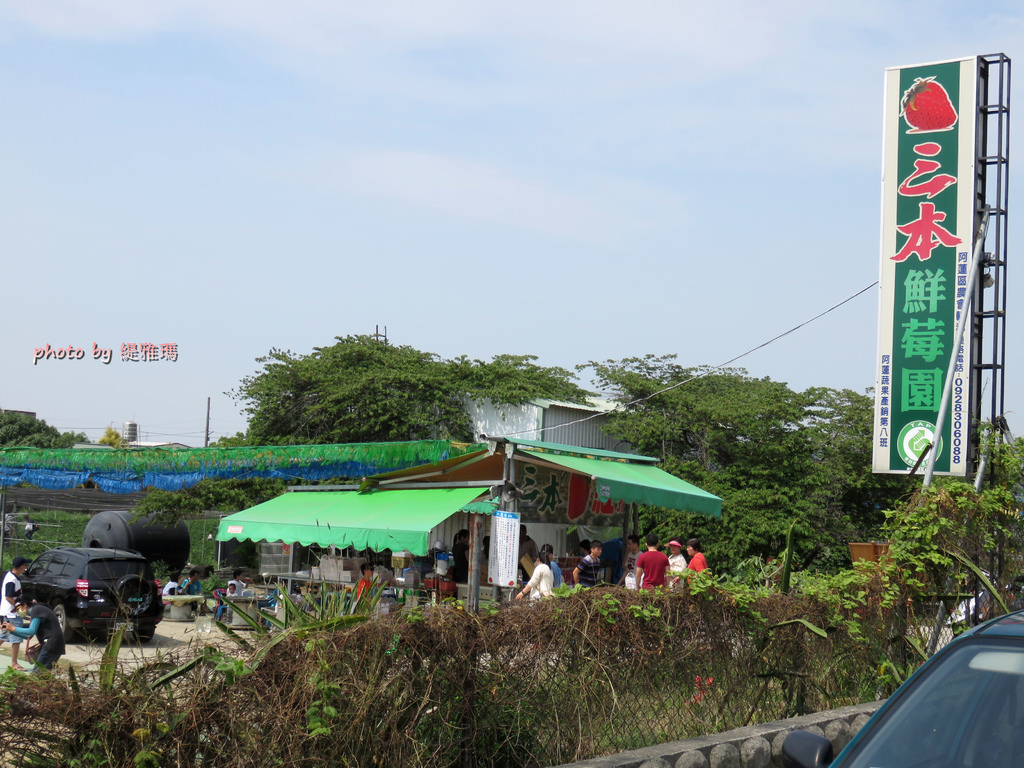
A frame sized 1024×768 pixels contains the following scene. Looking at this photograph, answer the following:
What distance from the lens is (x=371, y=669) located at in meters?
4.53

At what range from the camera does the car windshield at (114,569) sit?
1609 cm

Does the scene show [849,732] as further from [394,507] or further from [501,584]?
[394,507]

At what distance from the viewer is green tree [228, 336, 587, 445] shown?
29375 mm

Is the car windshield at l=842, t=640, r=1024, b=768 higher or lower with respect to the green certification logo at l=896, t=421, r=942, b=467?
lower

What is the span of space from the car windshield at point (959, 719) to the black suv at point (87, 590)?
14.2m

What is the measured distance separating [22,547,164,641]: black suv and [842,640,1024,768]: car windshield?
14210mm

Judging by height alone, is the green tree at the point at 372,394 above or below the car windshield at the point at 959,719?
above

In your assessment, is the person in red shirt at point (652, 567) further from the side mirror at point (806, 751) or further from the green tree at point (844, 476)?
the green tree at point (844, 476)

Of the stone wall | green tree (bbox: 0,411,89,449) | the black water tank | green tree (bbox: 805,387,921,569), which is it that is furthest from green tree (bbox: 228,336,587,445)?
green tree (bbox: 0,411,89,449)

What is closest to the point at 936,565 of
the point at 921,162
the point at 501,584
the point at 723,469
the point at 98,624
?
the point at 501,584

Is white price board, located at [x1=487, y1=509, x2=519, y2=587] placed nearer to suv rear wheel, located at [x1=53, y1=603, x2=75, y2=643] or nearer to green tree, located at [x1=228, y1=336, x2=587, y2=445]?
suv rear wheel, located at [x1=53, y1=603, x2=75, y2=643]

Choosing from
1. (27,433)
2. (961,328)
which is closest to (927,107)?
(961,328)

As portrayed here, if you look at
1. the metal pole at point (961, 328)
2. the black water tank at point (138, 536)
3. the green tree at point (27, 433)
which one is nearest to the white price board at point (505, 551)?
the metal pole at point (961, 328)

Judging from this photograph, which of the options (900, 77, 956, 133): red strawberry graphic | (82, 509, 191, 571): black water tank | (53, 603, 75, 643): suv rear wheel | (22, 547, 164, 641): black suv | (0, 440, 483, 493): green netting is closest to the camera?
(900, 77, 956, 133): red strawberry graphic
